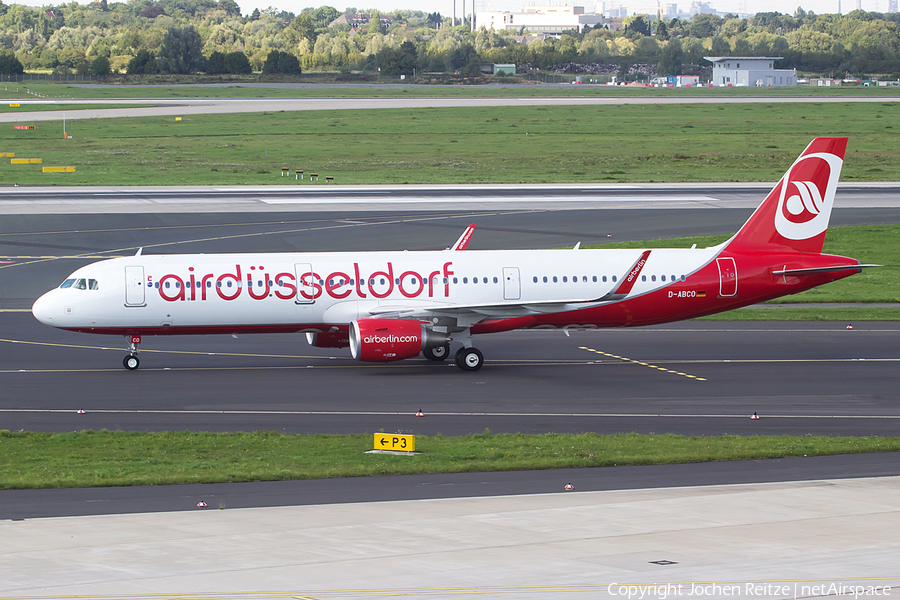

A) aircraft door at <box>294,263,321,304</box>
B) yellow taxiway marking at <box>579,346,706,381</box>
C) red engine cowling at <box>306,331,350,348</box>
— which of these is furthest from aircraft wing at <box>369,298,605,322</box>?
yellow taxiway marking at <box>579,346,706,381</box>

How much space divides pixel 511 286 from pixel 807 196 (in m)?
12.3

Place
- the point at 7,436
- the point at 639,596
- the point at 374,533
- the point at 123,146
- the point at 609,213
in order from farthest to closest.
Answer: the point at 123,146, the point at 609,213, the point at 7,436, the point at 374,533, the point at 639,596

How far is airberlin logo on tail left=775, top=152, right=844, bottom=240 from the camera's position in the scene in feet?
136

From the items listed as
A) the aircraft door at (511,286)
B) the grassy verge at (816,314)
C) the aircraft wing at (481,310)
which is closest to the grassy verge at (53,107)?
the grassy verge at (816,314)

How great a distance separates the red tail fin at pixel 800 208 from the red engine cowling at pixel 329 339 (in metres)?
15.2

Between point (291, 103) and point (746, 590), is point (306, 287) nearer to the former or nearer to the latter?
point (746, 590)

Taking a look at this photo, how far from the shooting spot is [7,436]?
28.2m

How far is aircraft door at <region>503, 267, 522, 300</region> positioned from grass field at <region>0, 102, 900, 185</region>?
56.5 meters

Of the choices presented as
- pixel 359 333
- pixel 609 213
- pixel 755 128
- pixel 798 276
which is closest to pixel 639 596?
pixel 359 333

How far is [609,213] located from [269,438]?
50.4m

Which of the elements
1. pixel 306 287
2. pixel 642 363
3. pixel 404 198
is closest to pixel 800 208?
pixel 642 363

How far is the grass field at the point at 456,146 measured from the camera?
10044cm

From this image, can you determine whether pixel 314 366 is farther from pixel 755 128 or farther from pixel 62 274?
pixel 755 128

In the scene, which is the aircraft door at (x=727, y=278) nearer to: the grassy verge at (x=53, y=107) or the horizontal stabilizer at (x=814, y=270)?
the horizontal stabilizer at (x=814, y=270)
